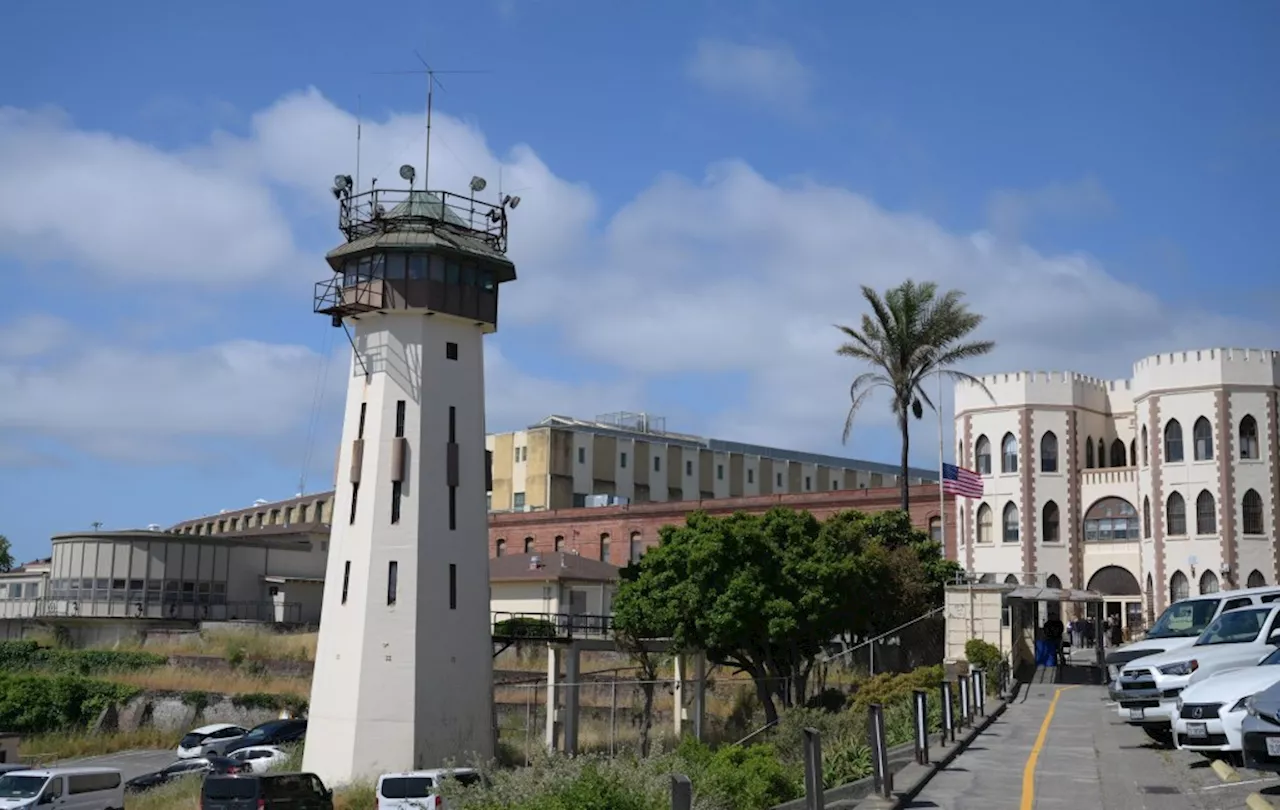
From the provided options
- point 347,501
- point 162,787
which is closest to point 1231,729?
point 347,501

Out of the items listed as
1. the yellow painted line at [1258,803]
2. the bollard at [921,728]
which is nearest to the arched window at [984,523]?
the bollard at [921,728]

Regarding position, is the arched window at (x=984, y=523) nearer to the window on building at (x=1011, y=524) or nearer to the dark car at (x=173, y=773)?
the window on building at (x=1011, y=524)

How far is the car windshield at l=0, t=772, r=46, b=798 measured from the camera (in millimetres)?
28750

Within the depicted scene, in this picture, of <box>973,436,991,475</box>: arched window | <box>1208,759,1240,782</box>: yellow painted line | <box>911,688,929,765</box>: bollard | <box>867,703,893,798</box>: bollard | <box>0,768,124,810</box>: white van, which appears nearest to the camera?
<box>867,703,893,798</box>: bollard

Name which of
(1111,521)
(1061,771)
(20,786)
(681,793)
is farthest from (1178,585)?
(681,793)

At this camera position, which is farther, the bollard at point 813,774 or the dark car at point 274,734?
the dark car at point 274,734

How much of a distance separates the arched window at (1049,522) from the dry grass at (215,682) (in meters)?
35.4

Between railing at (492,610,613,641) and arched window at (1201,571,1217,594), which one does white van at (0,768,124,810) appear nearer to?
railing at (492,610,613,641)

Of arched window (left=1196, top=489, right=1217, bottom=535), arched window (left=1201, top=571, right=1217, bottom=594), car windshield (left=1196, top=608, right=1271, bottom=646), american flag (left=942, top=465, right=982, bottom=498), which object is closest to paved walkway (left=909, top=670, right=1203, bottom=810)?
car windshield (left=1196, top=608, right=1271, bottom=646)

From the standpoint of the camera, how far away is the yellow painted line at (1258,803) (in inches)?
523

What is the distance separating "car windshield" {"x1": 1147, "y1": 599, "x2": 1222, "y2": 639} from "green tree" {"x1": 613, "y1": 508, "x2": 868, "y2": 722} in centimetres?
1631

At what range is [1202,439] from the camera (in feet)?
195

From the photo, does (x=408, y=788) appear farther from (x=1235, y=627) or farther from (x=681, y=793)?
(x=681, y=793)

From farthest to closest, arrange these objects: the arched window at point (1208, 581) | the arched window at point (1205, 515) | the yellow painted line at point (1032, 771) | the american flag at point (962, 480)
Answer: the arched window at point (1205, 515) → the arched window at point (1208, 581) → the american flag at point (962, 480) → the yellow painted line at point (1032, 771)
